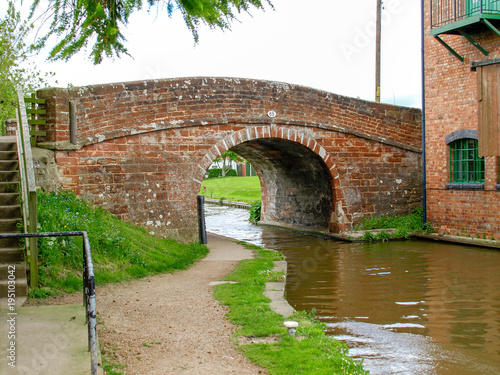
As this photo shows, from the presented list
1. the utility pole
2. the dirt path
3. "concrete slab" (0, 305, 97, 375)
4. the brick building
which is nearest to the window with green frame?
the brick building

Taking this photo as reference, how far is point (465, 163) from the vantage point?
12844 mm

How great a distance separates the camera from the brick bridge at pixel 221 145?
10.6 metres

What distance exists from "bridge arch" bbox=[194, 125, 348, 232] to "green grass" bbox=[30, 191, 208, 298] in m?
2.68

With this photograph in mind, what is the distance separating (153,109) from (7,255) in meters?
6.03

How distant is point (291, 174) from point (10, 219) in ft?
36.0

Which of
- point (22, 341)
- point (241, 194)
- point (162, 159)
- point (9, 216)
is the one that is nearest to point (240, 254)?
point (162, 159)

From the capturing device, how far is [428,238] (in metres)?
13.7

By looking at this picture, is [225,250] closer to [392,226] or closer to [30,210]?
[392,226]

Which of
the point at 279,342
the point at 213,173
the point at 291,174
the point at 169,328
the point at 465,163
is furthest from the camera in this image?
the point at 213,173

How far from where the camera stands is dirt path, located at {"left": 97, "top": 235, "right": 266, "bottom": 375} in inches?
161

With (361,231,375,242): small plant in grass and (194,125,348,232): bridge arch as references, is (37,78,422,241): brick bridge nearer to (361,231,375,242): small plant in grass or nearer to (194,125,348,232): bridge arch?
(194,125,348,232): bridge arch

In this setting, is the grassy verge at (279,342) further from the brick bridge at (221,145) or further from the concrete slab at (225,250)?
the brick bridge at (221,145)

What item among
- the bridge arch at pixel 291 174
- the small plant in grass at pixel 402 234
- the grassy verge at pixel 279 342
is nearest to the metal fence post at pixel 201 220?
the bridge arch at pixel 291 174

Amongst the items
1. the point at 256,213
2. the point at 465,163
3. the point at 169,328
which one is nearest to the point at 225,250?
the point at 169,328
